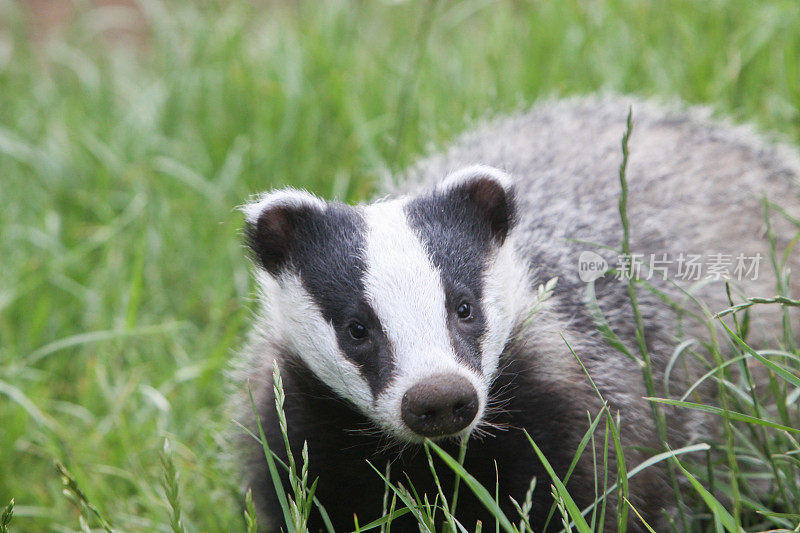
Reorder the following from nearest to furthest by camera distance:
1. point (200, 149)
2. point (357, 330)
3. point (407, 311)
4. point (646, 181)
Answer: point (407, 311) → point (357, 330) → point (646, 181) → point (200, 149)

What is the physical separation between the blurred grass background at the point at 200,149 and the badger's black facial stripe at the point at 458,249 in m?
1.29

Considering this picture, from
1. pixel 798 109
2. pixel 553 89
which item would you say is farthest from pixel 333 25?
pixel 798 109

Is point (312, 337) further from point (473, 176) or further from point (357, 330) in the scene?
point (473, 176)

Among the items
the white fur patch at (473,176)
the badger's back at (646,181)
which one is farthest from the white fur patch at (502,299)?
the badger's back at (646,181)

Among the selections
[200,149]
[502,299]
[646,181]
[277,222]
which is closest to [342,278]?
[277,222]

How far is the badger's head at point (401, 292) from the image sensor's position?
2312mm

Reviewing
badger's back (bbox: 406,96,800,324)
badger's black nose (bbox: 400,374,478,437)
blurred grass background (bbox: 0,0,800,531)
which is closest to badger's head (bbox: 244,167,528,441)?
badger's black nose (bbox: 400,374,478,437)

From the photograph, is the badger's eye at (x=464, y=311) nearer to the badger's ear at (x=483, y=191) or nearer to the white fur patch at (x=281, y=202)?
the badger's ear at (x=483, y=191)

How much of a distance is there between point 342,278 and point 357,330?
0.16 meters

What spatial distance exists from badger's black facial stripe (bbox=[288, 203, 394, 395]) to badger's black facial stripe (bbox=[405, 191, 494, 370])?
182mm

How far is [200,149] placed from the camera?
5.27m

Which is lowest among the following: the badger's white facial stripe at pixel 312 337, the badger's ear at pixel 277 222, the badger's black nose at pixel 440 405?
the badger's black nose at pixel 440 405

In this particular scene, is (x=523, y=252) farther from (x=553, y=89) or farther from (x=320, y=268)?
(x=553, y=89)

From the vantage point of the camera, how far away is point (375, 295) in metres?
2.43
